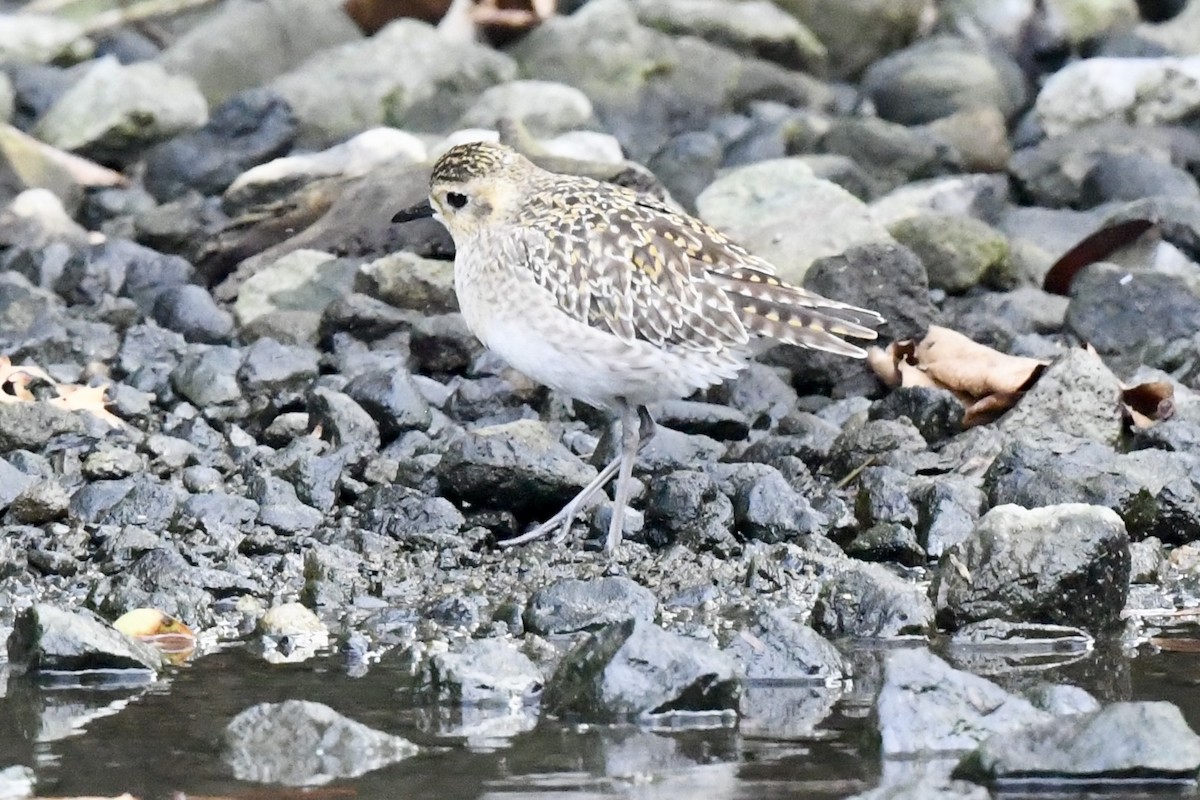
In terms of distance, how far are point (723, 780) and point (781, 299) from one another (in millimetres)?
3546

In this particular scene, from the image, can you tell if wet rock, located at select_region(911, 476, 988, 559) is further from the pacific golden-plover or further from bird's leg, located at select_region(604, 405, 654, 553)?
bird's leg, located at select_region(604, 405, 654, 553)

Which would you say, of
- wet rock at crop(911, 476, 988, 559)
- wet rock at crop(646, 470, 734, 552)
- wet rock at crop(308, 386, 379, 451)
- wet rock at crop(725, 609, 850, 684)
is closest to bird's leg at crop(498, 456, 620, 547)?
wet rock at crop(646, 470, 734, 552)

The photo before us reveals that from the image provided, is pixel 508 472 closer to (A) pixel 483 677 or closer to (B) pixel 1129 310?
(A) pixel 483 677

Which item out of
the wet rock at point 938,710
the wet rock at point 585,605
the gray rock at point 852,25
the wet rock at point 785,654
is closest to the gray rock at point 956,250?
the wet rock at point 585,605

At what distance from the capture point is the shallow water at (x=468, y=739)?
4996 mm

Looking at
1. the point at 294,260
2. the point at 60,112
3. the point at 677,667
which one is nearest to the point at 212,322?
the point at 294,260

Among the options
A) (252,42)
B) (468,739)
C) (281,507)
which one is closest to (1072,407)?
(281,507)

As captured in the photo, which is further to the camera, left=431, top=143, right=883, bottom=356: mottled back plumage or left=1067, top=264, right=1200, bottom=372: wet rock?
left=1067, top=264, right=1200, bottom=372: wet rock

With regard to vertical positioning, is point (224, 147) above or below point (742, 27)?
below

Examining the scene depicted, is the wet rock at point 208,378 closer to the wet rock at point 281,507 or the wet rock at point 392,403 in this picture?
the wet rock at point 392,403

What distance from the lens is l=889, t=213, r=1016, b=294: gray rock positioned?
453 inches

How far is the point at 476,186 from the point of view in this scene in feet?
28.3

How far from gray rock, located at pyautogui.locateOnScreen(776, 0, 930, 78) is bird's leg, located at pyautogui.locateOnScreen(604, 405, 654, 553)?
10.8 metres

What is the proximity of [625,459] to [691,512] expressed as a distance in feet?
1.13
